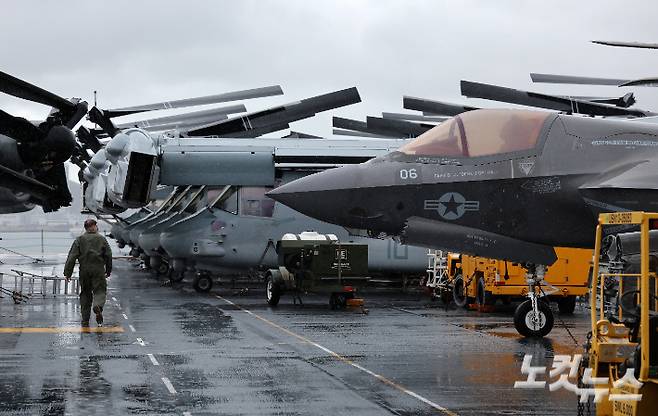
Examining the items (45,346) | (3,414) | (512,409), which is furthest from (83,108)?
(512,409)

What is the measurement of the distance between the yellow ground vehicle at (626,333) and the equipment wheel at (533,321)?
20.9ft

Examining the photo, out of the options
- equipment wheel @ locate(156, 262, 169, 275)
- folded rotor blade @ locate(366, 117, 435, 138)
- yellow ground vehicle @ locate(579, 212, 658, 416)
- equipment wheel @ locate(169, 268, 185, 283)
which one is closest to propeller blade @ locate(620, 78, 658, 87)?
yellow ground vehicle @ locate(579, 212, 658, 416)

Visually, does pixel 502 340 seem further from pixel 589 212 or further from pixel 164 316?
pixel 164 316

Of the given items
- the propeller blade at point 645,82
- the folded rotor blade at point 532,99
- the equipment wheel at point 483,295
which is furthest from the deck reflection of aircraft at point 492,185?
the folded rotor blade at point 532,99

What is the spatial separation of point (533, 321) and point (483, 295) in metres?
6.13

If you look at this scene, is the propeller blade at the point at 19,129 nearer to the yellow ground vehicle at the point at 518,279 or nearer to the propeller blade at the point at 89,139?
the yellow ground vehicle at the point at 518,279

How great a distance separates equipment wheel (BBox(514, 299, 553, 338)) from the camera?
15.9 meters

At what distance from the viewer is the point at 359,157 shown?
2712 centimetres

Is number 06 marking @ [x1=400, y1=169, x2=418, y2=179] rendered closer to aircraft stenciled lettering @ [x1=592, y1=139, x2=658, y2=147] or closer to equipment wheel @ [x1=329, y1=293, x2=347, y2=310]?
aircraft stenciled lettering @ [x1=592, y1=139, x2=658, y2=147]

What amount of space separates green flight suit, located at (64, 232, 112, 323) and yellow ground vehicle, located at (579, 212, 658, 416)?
413 inches

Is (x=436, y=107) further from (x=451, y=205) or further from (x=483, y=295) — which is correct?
(x=451, y=205)

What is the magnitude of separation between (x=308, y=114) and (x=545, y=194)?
14145 mm

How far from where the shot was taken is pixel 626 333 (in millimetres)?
8594

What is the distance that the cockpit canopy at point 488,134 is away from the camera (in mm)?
12336
